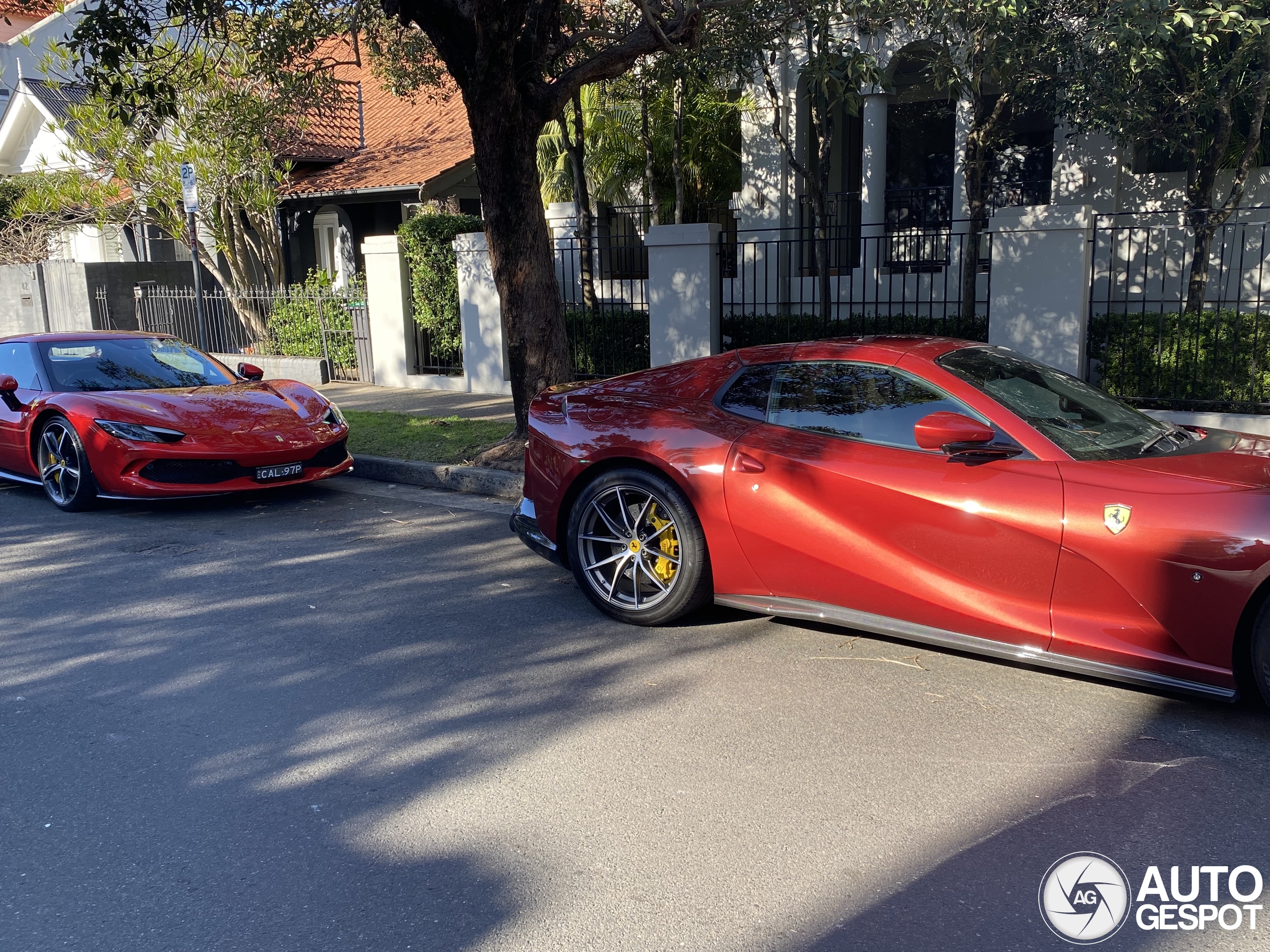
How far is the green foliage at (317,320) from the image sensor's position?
52.3ft

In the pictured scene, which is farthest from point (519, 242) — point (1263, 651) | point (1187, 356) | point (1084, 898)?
point (1084, 898)

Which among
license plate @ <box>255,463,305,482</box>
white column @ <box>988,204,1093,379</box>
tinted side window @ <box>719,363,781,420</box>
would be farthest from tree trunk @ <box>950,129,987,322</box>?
license plate @ <box>255,463,305,482</box>

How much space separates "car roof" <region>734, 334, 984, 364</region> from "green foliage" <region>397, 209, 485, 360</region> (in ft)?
32.3

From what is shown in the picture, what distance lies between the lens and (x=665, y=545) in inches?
216

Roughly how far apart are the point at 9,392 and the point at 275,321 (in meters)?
8.26

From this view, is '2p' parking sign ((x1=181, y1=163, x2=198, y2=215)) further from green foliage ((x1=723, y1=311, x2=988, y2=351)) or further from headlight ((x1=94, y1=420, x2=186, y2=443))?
green foliage ((x1=723, y1=311, x2=988, y2=351))

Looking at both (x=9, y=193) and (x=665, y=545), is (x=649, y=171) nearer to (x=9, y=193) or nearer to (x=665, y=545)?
(x=665, y=545)

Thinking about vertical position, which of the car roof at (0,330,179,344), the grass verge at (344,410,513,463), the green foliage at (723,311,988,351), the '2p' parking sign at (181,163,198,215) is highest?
the '2p' parking sign at (181,163,198,215)

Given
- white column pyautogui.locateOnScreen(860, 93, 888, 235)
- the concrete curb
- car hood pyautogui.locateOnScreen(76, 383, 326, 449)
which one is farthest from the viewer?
white column pyautogui.locateOnScreen(860, 93, 888, 235)

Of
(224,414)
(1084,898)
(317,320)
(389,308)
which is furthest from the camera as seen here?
(317,320)

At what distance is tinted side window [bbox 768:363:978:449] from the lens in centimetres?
490

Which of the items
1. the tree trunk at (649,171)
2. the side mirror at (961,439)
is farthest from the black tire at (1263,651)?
the tree trunk at (649,171)

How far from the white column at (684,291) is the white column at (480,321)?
2.37 meters

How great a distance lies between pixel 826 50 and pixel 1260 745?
7558 mm
